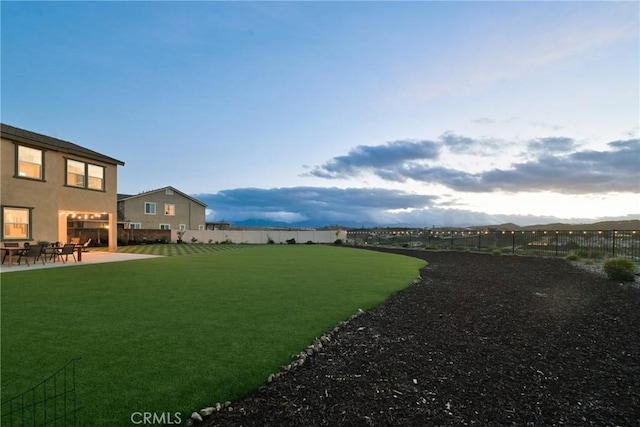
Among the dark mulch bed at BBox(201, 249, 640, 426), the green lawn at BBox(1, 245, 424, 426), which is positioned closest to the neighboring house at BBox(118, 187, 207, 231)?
the green lawn at BBox(1, 245, 424, 426)

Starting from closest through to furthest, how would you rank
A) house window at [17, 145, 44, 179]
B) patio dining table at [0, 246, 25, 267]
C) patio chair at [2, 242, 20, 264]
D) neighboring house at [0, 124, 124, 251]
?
patio dining table at [0, 246, 25, 267] < patio chair at [2, 242, 20, 264] < neighboring house at [0, 124, 124, 251] < house window at [17, 145, 44, 179]

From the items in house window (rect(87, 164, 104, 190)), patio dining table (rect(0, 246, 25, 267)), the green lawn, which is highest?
house window (rect(87, 164, 104, 190))

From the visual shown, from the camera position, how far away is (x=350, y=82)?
1584 centimetres

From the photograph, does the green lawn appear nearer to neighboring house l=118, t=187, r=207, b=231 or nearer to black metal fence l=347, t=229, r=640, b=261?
black metal fence l=347, t=229, r=640, b=261

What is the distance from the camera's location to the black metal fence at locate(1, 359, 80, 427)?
2.70 m

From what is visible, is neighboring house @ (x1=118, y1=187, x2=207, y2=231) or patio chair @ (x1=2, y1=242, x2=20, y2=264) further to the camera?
neighboring house @ (x1=118, y1=187, x2=207, y2=231)

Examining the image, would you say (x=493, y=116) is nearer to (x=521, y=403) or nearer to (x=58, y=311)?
(x=521, y=403)

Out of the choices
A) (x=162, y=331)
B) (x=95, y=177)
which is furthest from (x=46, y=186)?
(x=162, y=331)

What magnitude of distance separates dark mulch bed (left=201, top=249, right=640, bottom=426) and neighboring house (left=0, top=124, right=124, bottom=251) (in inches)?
678

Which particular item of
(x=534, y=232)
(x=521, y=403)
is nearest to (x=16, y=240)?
(x=521, y=403)

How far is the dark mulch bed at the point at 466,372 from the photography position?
2.92 metres

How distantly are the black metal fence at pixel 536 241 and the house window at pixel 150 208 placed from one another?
27008mm

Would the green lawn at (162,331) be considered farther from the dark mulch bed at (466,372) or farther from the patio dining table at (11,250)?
the patio dining table at (11,250)

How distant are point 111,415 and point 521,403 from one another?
3.81 metres
